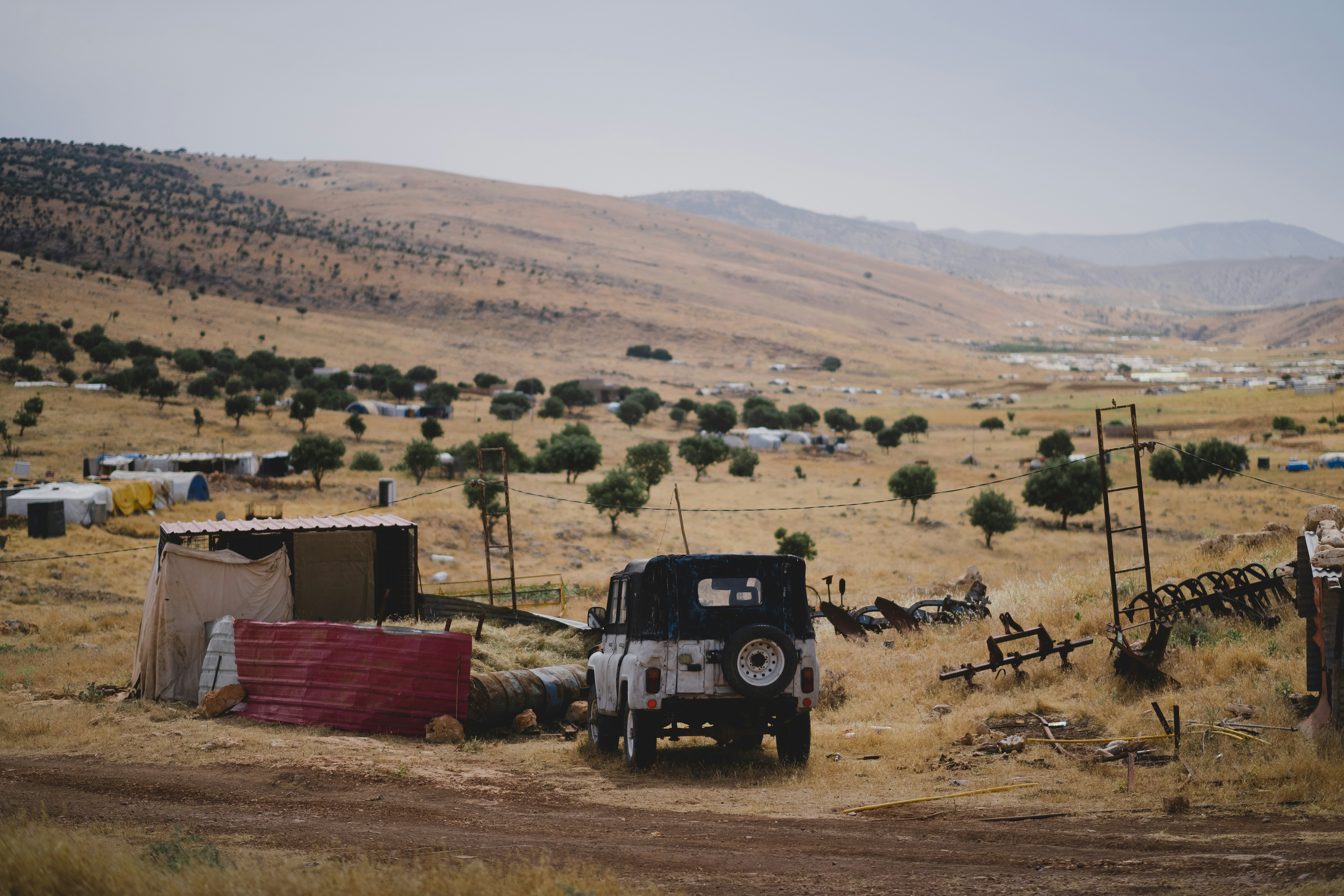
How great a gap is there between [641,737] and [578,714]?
439 cm

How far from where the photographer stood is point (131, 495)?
44500mm

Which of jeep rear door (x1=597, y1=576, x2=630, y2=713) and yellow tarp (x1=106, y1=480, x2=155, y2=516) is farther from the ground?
yellow tarp (x1=106, y1=480, x2=155, y2=516)

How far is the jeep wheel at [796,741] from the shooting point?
12.2m

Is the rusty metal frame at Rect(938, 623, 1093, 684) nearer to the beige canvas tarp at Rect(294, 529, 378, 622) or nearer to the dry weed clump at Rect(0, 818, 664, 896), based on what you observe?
the dry weed clump at Rect(0, 818, 664, 896)

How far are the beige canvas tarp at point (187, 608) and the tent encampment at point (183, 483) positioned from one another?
103 feet

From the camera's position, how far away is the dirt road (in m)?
7.16

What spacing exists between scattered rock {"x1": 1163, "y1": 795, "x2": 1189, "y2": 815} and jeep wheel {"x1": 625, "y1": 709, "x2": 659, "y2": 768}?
213 inches

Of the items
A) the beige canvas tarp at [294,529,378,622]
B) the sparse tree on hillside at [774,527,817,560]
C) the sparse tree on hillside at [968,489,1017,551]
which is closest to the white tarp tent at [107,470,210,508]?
the sparse tree on hillside at [774,527,817,560]

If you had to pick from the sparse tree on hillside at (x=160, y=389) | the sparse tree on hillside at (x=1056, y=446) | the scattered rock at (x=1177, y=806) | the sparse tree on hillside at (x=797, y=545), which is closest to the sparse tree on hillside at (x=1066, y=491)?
the sparse tree on hillside at (x=797, y=545)

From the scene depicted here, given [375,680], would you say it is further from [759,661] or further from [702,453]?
[702,453]

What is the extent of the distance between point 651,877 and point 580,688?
9403mm

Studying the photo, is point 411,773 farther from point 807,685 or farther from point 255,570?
point 255,570

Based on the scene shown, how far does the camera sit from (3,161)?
200 metres

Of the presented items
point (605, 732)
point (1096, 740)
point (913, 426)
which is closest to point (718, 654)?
point (605, 732)
